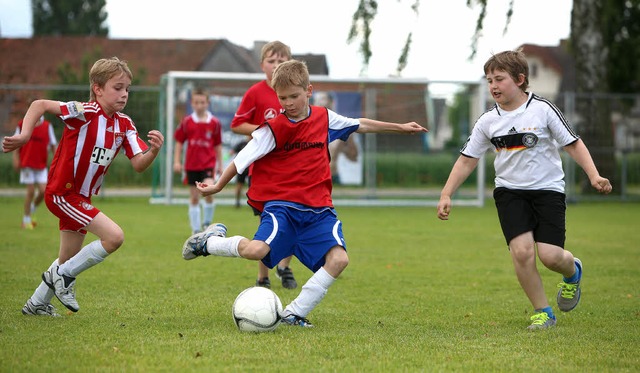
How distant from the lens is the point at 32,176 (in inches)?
569

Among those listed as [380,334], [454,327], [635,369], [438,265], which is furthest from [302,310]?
[438,265]

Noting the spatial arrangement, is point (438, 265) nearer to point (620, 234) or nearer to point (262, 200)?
point (262, 200)

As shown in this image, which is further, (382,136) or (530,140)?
(382,136)

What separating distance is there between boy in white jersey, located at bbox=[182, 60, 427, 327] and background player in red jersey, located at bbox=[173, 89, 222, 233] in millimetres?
6812

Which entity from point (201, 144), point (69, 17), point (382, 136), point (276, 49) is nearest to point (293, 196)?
point (276, 49)

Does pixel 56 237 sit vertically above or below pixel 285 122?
below

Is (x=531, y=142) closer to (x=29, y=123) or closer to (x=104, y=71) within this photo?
(x=104, y=71)

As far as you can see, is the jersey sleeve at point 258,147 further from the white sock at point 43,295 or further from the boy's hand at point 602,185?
the boy's hand at point 602,185

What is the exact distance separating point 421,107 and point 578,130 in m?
5.41

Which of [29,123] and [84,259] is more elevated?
[29,123]

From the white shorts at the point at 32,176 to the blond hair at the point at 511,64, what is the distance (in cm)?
1027

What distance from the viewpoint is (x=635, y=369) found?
4633 mm

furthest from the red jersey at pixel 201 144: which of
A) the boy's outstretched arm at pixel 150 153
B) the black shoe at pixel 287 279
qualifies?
the boy's outstretched arm at pixel 150 153

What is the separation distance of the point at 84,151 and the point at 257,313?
1692 mm
